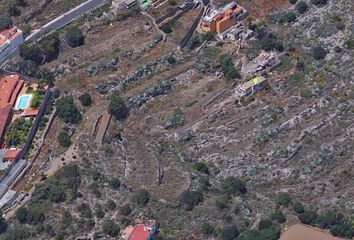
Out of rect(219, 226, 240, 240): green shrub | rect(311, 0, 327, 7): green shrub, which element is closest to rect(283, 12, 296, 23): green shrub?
rect(311, 0, 327, 7): green shrub

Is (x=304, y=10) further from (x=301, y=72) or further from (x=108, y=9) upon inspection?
(x=108, y=9)

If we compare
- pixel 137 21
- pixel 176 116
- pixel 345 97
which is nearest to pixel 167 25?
pixel 137 21

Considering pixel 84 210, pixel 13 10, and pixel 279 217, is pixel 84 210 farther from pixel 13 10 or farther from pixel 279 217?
pixel 13 10

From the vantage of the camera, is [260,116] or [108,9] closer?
[260,116]

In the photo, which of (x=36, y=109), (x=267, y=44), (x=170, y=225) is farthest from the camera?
(x=267, y=44)

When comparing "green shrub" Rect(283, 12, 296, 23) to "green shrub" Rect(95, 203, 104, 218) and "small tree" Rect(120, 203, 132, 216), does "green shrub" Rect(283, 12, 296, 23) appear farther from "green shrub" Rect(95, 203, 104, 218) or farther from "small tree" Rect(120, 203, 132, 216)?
"green shrub" Rect(95, 203, 104, 218)

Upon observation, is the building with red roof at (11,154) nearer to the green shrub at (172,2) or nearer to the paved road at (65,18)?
the paved road at (65,18)
